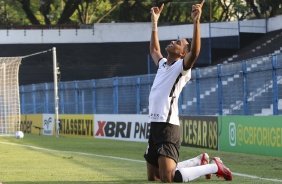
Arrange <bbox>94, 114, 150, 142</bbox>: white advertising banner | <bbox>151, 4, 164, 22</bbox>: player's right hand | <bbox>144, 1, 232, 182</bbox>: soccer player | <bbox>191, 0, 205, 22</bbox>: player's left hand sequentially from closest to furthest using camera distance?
1. <bbox>191, 0, 205, 22</bbox>: player's left hand
2. <bbox>144, 1, 232, 182</bbox>: soccer player
3. <bbox>151, 4, 164, 22</bbox>: player's right hand
4. <bbox>94, 114, 150, 142</bbox>: white advertising banner

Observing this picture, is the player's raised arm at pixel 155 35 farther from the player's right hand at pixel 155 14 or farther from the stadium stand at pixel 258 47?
the stadium stand at pixel 258 47

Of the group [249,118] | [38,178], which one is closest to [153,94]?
[38,178]

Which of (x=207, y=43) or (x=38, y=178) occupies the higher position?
A: (x=207, y=43)

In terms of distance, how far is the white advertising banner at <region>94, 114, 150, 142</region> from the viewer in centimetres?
3184

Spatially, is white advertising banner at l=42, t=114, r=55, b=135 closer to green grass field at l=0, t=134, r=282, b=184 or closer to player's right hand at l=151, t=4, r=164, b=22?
green grass field at l=0, t=134, r=282, b=184

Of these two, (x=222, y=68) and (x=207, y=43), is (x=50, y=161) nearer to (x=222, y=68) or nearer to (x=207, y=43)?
(x=222, y=68)

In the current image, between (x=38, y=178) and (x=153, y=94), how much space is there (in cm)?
269

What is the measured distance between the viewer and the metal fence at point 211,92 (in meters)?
24.0

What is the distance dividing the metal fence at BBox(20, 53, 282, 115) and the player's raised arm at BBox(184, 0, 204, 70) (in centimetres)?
1179

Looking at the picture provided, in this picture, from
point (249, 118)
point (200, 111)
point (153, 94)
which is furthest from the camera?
point (200, 111)

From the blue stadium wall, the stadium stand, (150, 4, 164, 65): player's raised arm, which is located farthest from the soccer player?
the blue stadium wall

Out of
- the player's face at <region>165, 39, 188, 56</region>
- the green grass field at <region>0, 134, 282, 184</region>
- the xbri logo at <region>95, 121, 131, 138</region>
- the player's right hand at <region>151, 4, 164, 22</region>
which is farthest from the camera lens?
the xbri logo at <region>95, 121, 131, 138</region>

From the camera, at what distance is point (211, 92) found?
27.4 meters

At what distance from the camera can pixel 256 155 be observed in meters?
21.6
